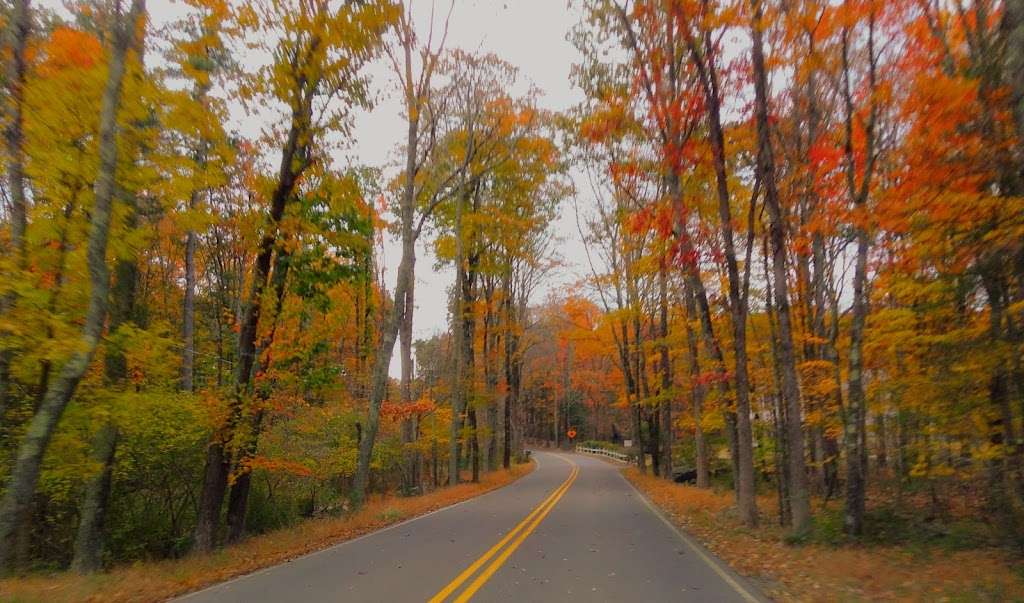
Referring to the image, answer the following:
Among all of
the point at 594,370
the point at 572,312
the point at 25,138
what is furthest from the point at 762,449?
the point at 594,370

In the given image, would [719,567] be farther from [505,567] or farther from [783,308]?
[783,308]

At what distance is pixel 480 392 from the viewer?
28.1 metres

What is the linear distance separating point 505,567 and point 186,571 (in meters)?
4.25

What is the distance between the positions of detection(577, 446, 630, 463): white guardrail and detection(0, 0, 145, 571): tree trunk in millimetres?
44543

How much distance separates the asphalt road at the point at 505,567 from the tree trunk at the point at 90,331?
2.06 m

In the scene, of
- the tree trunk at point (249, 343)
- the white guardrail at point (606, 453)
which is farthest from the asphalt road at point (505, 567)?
the white guardrail at point (606, 453)

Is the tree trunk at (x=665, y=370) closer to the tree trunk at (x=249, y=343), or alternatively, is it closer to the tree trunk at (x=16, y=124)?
the tree trunk at (x=249, y=343)

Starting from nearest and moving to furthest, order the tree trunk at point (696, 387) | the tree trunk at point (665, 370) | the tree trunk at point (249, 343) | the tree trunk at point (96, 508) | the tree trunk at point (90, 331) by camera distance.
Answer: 1. the tree trunk at point (90, 331)
2. the tree trunk at point (96, 508)
3. the tree trunk at point (249, 343)
4. the tree trunk at point (696, 387)
5. the tree trunk at point (665, 370)

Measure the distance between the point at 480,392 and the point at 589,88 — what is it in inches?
635

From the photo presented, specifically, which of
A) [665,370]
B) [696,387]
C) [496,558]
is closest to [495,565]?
[496,558]

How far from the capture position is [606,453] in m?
56.9

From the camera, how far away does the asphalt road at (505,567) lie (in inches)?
278

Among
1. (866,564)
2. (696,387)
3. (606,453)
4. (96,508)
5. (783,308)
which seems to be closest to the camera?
(866,564)

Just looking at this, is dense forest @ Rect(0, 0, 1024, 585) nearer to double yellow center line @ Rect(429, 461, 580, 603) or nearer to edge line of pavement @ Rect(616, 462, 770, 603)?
edge line of pavement @ Rect(616, 462, 770, 603)
